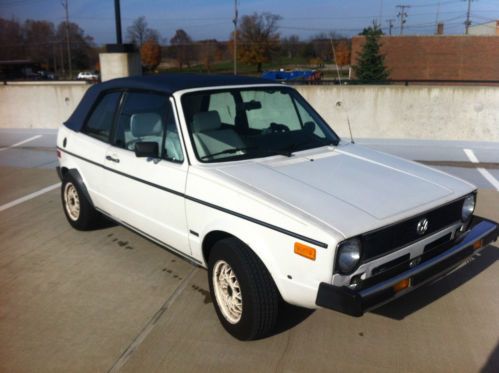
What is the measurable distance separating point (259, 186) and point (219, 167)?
1.48 ft

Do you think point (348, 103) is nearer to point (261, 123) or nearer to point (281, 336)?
point (261, 123)

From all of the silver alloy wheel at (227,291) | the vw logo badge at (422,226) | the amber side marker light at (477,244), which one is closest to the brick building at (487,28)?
the amber side marker light at (477,244)

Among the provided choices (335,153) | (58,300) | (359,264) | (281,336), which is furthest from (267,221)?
(58,300)

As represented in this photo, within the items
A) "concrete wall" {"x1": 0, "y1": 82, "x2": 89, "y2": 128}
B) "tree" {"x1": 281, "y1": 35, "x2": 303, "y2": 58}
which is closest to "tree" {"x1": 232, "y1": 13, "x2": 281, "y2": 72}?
"tree" {"x1": 281, "y1": 35, "x2": 303, "y2": 58}

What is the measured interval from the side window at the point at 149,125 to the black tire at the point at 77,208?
1.00m

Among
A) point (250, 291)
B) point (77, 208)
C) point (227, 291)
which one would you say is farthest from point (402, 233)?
point (77, 208)

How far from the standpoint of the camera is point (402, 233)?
3.01 metres

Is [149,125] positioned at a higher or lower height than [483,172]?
higher

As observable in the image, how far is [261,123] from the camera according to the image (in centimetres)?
429

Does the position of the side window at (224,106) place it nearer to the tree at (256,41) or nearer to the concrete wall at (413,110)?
the concrete wall at (413,110)

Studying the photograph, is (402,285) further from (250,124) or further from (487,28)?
(487,28)

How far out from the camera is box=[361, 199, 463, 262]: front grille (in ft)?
9.34

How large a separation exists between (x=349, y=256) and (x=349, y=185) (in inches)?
26.6

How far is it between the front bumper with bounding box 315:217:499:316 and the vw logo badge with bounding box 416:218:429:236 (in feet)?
0.69
